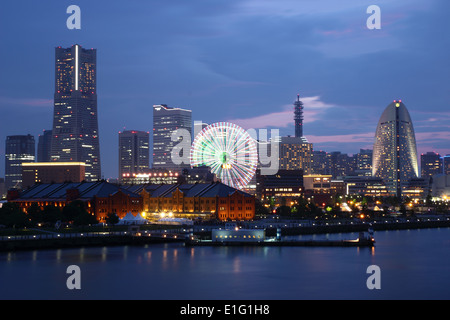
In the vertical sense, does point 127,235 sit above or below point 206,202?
below

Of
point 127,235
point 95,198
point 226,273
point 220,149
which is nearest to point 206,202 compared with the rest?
point 220,149

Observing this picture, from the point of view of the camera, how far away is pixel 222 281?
64562mm

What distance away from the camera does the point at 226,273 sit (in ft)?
226

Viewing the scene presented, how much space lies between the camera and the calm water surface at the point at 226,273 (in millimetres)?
58031

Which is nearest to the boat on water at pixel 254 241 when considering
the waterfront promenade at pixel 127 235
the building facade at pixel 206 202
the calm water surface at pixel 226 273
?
the calm water surface at pixel 226 273

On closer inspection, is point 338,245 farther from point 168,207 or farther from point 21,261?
point 168,207

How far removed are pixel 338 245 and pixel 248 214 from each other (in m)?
47.2

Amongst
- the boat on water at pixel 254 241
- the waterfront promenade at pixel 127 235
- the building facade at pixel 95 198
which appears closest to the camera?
the waterfront promenade at pixel 127 235

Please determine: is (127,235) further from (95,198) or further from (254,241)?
(95,198)

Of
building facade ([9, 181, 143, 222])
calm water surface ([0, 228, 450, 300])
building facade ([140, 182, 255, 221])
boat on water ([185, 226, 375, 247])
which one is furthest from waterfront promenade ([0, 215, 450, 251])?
building facade ([9, 181, 143, 222])

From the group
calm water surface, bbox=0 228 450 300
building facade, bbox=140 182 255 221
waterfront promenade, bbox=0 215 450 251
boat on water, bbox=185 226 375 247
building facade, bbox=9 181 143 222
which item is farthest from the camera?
building facade, bbox=140 182 255 221

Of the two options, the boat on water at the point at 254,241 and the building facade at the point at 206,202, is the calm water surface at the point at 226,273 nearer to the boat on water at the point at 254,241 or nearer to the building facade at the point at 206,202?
the boat on water at the point at 254,241

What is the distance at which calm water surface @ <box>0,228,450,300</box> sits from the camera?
190 ft

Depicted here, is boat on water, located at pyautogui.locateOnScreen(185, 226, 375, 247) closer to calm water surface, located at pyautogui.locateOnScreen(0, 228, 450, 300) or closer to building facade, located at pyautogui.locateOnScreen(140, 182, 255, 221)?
calm water surface, located at pyautogui.locateOnScreen(0, 228, 450, 300)
